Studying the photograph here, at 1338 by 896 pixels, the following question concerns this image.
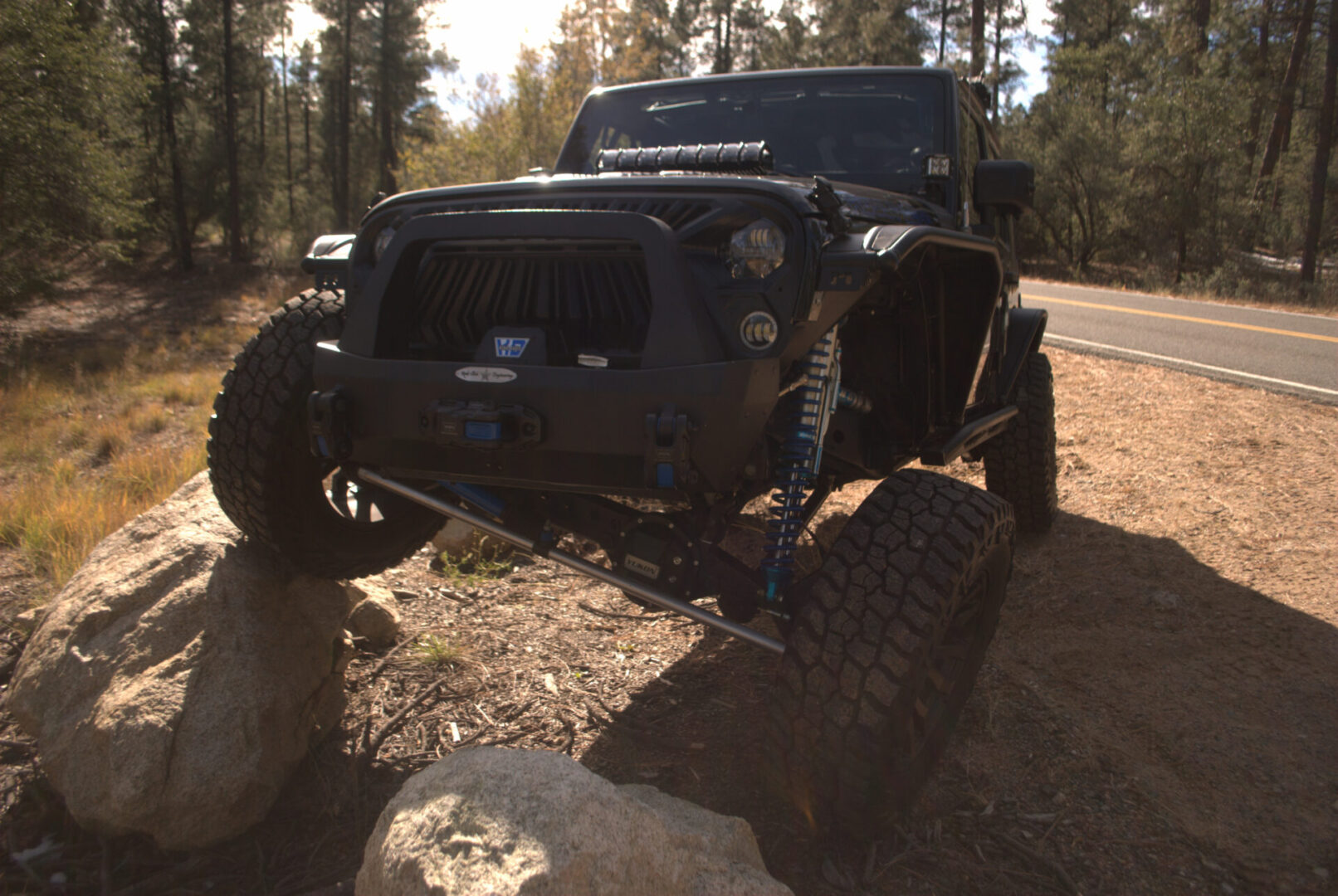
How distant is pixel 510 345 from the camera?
92.0 inches

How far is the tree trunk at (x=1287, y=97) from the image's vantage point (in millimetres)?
22750

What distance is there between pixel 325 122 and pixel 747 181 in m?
44.0

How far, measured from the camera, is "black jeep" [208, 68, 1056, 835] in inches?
84.5

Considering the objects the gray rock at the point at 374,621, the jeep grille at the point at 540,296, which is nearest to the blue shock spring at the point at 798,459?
the jeep grille at the point at 540,296

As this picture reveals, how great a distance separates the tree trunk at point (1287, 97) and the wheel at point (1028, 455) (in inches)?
955

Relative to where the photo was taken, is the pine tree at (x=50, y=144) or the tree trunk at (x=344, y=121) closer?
the pine tree at (x=50, y=144)

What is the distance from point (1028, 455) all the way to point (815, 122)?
78.1 inches

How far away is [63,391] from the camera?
37.4 feet

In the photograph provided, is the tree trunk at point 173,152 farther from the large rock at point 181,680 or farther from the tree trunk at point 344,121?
the large rock at point 181,680

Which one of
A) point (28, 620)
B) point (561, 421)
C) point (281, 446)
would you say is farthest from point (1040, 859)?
point (28, 620)

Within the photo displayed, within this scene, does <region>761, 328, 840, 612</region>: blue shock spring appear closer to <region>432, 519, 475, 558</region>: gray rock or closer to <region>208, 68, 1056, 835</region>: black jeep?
<region>208, 68, 1056, 835</region>: black jeep

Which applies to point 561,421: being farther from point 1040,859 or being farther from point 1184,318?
point 1184,318

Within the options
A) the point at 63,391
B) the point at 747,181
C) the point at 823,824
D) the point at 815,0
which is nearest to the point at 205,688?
the point at 823,824

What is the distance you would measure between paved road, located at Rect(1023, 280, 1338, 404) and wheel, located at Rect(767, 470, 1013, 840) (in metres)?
6.60
